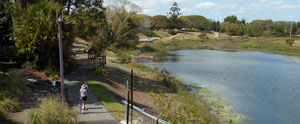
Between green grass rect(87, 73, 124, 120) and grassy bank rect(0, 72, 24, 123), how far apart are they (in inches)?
185

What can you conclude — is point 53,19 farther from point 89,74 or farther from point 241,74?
point 241,74

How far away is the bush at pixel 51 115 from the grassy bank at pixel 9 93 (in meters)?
1.64

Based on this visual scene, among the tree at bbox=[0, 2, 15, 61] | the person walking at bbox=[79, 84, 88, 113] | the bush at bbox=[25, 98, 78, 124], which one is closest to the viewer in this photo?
the bush at bbox=[25, 98, 78, 124]

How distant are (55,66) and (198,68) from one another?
77.5 ft

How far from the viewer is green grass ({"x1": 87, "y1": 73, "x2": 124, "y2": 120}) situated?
14.9m

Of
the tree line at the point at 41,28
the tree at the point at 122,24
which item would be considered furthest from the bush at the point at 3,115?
the tree at the point at 122,24

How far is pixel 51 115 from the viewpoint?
11.4 m

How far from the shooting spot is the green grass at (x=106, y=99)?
14.9 meters

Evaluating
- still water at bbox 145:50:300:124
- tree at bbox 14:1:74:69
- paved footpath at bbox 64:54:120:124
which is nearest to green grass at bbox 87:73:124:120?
paved footpath at bbox 64:54:120:124

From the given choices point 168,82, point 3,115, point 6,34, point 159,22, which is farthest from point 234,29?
point 3,115

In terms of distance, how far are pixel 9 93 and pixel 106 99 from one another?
5.54m

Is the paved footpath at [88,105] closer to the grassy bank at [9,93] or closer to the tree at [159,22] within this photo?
the grassy bank at [9,93]

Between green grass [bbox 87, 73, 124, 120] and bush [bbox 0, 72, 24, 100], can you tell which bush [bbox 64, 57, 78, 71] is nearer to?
green grass [bbox 87, 73, 124, 120]

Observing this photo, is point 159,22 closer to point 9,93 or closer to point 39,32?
point 39,32
